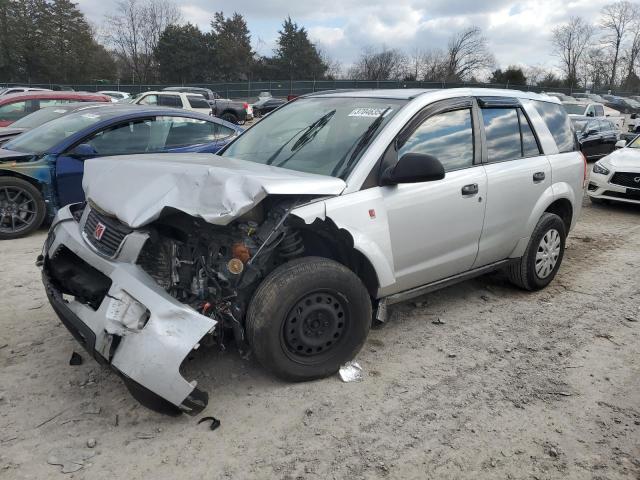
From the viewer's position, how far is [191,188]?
2893mm

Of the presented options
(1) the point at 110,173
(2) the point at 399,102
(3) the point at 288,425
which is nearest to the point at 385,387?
(3) the point at 288,425

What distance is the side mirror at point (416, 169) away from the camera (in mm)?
3193

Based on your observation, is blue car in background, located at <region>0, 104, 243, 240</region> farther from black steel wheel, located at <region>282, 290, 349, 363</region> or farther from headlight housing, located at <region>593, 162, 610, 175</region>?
headlight housing, located at <region>593, 162, 610, 175</region>

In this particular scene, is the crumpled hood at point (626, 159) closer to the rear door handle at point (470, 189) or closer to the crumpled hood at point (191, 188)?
the rear door handle at point (470, 189)

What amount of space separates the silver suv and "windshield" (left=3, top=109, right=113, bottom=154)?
3181mm

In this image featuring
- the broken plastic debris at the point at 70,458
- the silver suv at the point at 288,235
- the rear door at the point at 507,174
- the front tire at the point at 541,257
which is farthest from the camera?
the front tire at the point at 541,257

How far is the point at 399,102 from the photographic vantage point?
12.2 ft

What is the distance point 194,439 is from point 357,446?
0.87 m

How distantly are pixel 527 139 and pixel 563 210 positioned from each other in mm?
944

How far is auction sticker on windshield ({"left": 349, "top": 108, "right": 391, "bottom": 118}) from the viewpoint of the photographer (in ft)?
12.0

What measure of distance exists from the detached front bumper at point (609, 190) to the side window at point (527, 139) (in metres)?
5.06

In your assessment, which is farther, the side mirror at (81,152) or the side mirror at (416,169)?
the side mirror at (81,152)

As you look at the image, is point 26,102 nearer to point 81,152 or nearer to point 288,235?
point 81,152

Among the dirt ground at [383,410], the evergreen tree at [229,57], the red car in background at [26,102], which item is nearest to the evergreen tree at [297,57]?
the evergreen tree at [229,57]
